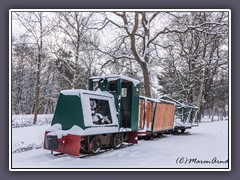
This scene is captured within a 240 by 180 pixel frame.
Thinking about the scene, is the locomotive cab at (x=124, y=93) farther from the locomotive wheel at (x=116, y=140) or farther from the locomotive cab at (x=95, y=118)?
the locomotive wheel at (x=116, y=140)

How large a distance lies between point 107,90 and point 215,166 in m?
5.20

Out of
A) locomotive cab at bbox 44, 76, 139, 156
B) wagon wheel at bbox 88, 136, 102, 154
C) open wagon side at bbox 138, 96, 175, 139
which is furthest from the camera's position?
open wagon side at bbox 138, 96, 175, 139

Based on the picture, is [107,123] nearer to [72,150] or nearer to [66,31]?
[72,150]

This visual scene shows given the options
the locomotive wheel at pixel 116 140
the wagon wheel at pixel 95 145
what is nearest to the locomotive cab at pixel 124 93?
the locomotive wheel at pixel 116 140

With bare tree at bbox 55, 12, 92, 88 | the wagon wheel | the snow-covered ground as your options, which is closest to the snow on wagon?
the wagon wheel

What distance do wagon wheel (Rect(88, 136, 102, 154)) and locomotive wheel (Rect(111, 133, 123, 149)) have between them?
3.13 feet

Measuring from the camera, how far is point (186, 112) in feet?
59.3

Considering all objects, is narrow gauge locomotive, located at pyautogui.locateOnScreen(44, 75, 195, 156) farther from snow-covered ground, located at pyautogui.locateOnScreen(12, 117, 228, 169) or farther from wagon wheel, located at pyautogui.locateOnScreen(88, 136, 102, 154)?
snow-covered ground, located at pyautogui.locateOnScreen(12, 117, 228, 169)

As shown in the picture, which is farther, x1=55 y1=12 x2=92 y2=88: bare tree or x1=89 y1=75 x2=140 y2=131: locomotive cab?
x1=55 y1=12 x2=92 y2=88: bare tree

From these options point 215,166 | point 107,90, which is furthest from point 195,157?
point 107,90

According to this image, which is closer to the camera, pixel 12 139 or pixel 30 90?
pixel 12 139

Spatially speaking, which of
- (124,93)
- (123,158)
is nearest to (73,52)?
(124,93)

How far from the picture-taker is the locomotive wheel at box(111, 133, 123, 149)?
1091 centimetres

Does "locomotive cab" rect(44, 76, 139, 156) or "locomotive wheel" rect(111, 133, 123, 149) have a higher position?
"locomotive cab" rect(44, 76, 139, 156)
